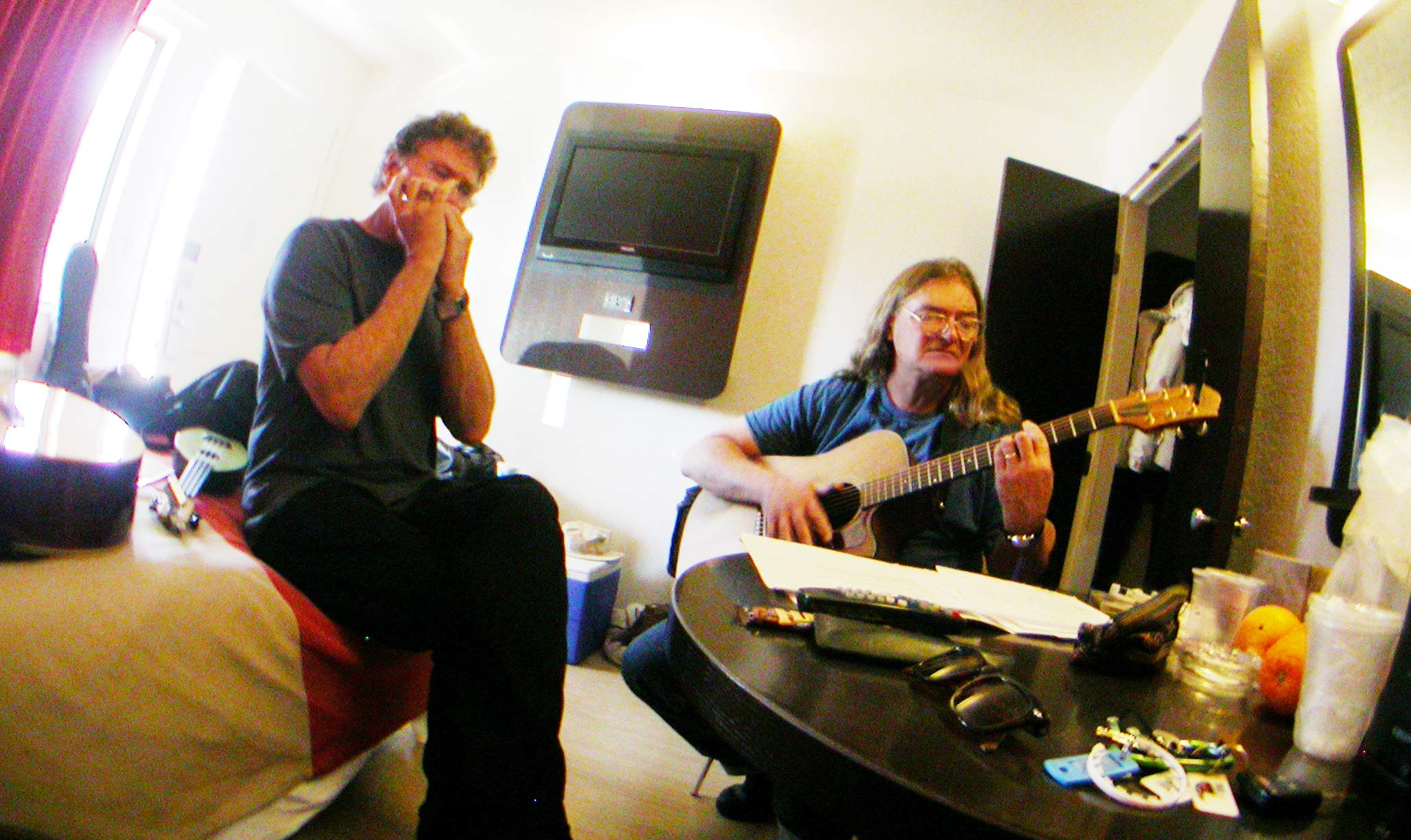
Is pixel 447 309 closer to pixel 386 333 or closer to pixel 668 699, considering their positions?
pixel 386 333

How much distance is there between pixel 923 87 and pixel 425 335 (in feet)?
6.93

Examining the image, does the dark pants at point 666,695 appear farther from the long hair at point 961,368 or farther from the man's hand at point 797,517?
the long hair at point 961,368

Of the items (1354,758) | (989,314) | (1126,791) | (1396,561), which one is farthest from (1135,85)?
(1126,791)

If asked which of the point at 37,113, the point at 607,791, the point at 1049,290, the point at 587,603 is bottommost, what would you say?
the point at 607,791

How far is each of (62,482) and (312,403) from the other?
15.1 inches

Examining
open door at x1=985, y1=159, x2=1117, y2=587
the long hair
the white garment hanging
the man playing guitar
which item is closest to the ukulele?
the man playing guitar

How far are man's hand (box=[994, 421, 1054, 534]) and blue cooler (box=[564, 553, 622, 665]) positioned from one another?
1.38 meters

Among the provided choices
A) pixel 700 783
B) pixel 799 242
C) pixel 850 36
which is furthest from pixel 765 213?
pixel 700 783

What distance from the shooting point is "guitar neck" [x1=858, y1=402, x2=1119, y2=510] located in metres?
1.27

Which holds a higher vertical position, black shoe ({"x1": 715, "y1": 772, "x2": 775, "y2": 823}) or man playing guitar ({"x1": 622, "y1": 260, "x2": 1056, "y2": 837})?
man playing guitar ({"x1": 622, "y1": 260, "x2": 1056, "y2": 837})

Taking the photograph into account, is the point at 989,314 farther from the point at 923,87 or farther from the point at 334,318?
the point at 334,318

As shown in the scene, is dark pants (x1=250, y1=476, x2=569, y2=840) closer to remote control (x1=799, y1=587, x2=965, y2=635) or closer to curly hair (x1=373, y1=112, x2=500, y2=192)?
remote control (x1=799, y1=587, x2=965, y2=635)

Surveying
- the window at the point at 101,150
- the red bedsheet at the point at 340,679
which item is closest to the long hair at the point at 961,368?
the red bedsheet at the point at 340,679

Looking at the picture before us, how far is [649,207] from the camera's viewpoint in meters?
2.57
